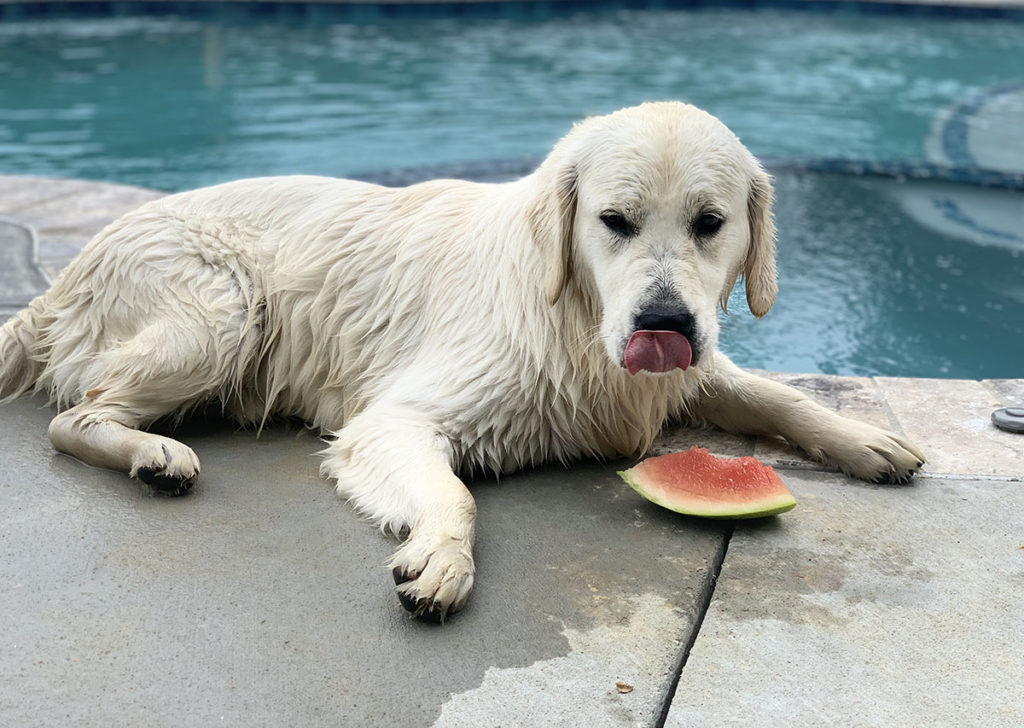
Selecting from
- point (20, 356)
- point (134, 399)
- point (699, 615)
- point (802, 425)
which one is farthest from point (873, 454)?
point (20, 356)

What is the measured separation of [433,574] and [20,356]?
222cm

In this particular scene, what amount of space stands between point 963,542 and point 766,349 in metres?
2.82

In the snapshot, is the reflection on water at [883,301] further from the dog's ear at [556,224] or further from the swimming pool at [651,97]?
the dog's ear at [556,224]

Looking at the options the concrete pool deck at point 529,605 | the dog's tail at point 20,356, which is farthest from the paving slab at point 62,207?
the concrete pool deck at point 529,605

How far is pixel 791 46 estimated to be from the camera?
15.4 metres

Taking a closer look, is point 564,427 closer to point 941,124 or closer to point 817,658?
point 817,658

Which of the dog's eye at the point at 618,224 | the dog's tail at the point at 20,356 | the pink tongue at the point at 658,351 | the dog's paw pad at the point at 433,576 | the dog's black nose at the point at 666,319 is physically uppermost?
the dog's eye at the point at 618,224

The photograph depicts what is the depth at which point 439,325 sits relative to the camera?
11.9ft

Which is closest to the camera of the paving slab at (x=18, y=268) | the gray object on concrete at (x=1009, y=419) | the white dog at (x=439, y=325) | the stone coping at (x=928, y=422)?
the white dog at (x=439, y=325)

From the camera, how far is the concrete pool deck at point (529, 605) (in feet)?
7.72

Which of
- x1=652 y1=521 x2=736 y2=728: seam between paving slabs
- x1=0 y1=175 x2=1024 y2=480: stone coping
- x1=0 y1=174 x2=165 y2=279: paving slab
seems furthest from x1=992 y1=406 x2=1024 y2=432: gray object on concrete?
x1=0 y1=174 x2=165 y2=279: paving slab

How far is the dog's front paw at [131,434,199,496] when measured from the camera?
324 cm

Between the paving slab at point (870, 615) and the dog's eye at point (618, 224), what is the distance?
37.5 inches

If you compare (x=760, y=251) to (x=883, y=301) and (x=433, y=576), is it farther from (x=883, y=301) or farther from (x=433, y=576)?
(x=883, y=301)
